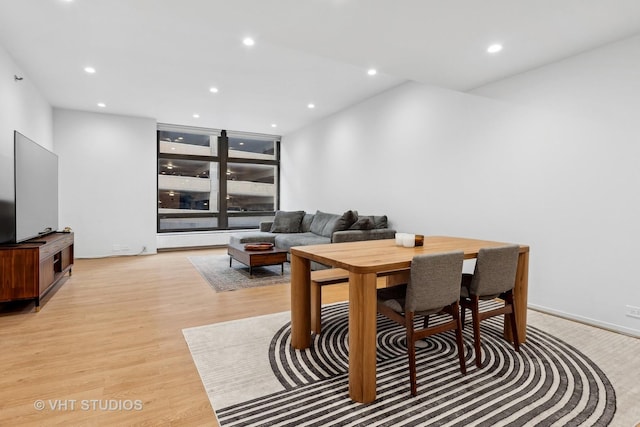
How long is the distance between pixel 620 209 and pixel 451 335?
186 cm

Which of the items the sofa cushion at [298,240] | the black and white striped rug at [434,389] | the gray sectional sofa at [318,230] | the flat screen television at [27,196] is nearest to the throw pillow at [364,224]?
the gray sectional sofa at [318,230]

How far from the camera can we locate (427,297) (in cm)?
197

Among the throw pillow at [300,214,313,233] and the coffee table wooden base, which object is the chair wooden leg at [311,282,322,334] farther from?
the throw pillow at [300,214,313,233]

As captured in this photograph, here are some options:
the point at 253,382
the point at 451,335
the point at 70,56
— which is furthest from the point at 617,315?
the point at 70,56

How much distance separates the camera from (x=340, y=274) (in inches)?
120

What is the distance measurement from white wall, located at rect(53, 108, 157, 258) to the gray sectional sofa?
2309 millimetres

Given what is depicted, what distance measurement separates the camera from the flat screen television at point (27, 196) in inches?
131

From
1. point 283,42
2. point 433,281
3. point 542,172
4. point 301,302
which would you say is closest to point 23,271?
point 301,302

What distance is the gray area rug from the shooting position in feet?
14.3

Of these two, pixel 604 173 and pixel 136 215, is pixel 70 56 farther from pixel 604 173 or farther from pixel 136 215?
pixel 604 173

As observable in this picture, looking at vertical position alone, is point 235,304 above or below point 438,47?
below

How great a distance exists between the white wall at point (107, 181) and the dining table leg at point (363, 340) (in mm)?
6167

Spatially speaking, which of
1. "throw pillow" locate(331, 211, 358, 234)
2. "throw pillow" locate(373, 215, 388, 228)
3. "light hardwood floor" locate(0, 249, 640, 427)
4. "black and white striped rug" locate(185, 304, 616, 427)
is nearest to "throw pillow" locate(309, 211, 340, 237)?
"throw pillow" locate(331, 211, 358, 234)

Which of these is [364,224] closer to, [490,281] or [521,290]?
[521,290]
